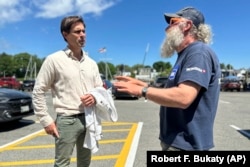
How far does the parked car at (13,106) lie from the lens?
8.46m

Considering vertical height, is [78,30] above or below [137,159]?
above

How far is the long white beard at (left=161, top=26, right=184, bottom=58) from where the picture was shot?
237 centimetres

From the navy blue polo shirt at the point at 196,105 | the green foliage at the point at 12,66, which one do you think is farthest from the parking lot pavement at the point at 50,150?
the green foliage at the point at 12,66

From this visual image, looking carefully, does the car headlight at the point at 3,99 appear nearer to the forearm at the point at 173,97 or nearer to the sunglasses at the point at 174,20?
the sunglasses at the point at 174,20

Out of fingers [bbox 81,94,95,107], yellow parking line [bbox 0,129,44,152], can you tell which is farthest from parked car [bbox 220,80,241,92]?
fingers [bbox 81,94,95,107]

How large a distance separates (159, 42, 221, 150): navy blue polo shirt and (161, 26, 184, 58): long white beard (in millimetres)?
84

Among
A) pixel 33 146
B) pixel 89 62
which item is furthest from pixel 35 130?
pixel 89 62

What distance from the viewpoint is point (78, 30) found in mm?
3365

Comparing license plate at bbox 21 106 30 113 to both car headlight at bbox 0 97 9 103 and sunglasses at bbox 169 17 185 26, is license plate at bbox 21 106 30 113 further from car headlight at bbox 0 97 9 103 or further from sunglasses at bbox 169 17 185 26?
sunglasses at bbox 169 17 185 26

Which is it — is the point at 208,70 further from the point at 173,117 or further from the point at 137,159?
the point at 137,159

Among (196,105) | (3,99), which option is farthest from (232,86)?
(196,105)

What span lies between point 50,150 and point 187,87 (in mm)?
4879

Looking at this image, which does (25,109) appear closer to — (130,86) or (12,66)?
(130,86)

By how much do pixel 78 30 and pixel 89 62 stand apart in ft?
1.25
